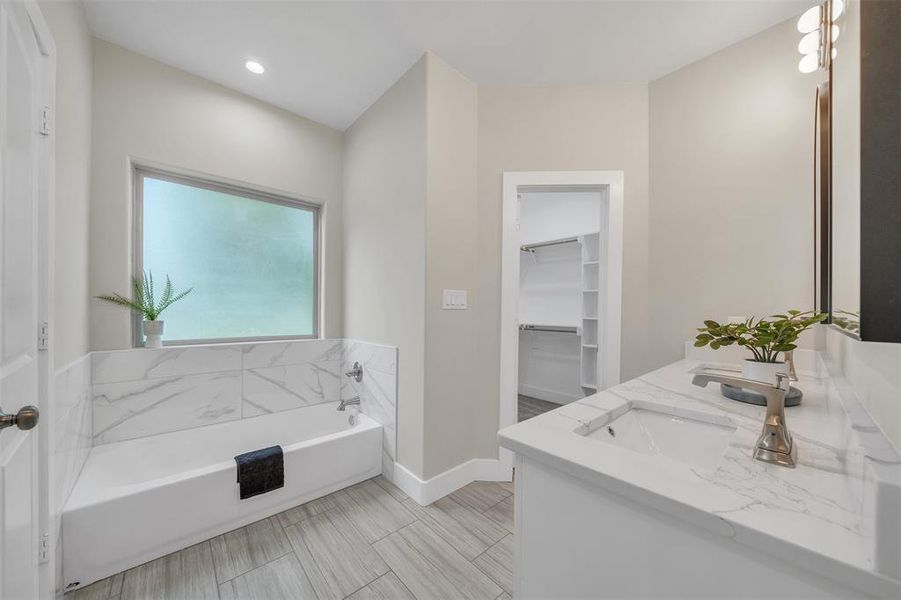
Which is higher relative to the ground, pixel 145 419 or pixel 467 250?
pixel 467 250

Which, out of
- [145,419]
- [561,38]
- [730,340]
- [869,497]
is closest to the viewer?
[869,497]

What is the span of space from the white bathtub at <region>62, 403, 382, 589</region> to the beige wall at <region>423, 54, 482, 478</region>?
536 mm

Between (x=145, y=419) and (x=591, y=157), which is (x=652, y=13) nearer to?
(x=591, y=157)

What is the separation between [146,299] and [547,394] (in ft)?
12.5

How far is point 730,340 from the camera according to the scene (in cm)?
87

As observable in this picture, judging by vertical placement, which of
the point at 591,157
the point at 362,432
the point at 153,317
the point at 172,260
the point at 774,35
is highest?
the point at 774,35

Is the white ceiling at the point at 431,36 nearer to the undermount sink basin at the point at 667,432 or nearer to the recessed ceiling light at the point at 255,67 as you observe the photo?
the recessed ceiling light at the point at 255,67

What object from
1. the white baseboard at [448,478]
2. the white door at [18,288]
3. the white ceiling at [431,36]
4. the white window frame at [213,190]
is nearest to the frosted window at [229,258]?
the white window frame at [213,190]

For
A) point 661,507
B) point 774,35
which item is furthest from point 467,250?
point 774,35

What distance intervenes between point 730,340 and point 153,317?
9.32 ft

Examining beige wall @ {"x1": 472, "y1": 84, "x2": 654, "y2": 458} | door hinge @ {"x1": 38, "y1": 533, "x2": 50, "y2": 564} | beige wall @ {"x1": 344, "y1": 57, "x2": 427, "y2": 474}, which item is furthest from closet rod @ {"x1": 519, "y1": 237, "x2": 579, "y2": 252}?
door hinge @ {"x1": 38, "y1": 533, "x2": 50, "y2": 564}

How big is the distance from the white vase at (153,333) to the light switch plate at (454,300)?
178 centimetres

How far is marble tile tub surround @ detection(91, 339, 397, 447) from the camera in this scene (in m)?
1.91

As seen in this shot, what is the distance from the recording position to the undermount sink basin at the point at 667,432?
0.89 m
